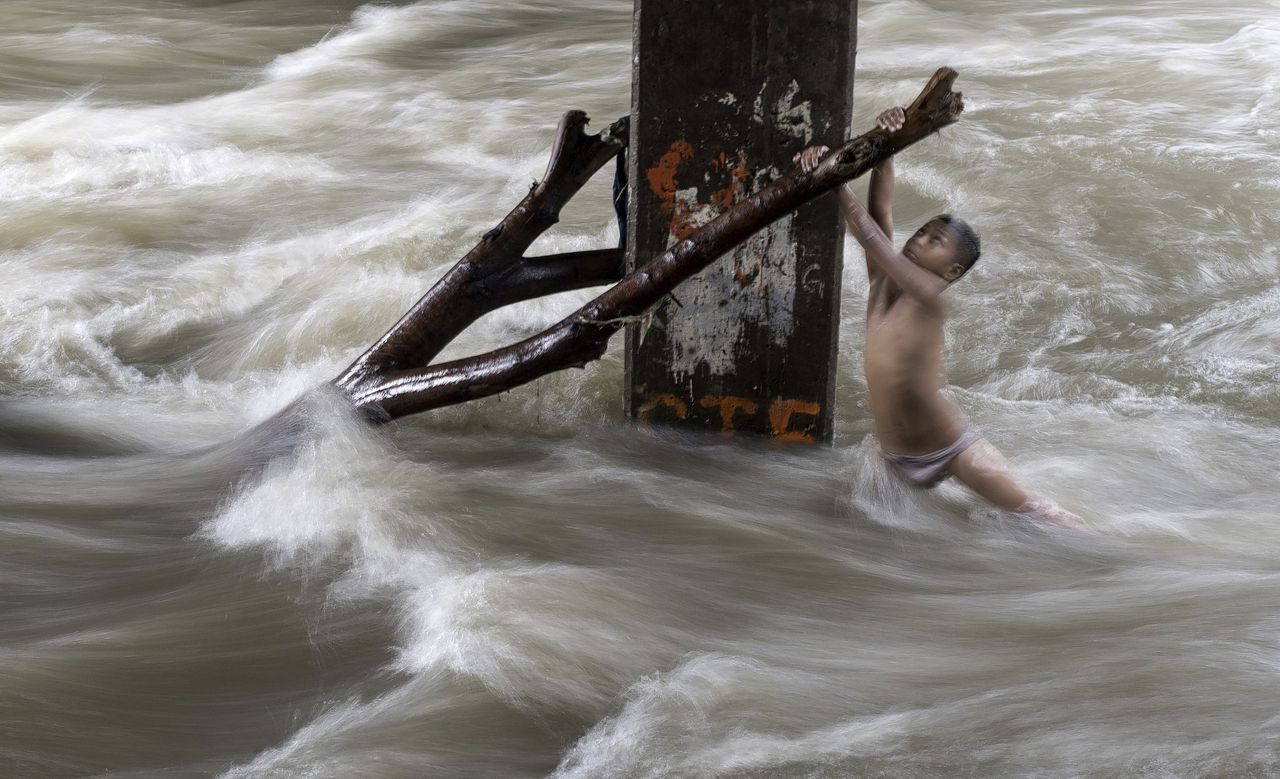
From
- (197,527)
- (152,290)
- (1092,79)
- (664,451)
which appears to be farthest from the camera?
(1092,79)

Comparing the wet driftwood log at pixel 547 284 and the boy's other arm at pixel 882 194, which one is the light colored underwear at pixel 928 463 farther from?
the wet driftwood log at pixel 547 284

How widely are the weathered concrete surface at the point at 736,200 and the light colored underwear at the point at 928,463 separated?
10.9 inches

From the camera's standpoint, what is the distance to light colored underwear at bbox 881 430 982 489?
2908 millimetres

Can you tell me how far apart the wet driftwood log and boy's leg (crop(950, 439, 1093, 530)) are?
27.3 inches

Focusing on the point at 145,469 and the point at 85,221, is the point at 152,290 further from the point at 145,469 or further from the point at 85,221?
the point at 145,469

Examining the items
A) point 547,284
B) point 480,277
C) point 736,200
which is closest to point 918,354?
point 736,200

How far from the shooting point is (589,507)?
293cm

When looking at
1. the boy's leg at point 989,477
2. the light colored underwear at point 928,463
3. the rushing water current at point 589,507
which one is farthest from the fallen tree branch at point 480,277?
the boy's leg at point 989,477

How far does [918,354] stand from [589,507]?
0.81 meters

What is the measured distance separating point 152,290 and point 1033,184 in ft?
11.6

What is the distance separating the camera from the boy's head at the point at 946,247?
279 cm

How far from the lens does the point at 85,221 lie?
209 inches

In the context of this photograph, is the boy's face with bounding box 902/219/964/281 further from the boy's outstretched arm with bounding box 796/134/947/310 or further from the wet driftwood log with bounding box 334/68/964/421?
the wet driftwood log with bounding box 334/68/964/421

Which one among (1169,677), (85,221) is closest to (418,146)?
(85,221)
